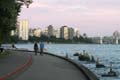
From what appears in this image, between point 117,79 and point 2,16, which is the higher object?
point 2,16

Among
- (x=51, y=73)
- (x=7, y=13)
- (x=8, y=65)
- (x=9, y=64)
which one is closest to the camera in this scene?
(x=51, y=73)

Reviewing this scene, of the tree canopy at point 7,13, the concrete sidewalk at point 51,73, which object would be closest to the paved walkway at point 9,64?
the concrete sidewalk at point 51,73

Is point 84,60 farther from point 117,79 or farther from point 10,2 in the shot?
point 117,79

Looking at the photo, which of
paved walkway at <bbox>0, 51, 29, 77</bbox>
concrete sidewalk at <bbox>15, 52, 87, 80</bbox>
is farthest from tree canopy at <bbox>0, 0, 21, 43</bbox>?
concrete sidewalk at <bbox>15, 52, 87, 80</bbox>

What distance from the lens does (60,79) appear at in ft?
83.1

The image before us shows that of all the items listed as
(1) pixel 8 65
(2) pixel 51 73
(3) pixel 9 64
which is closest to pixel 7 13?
(3) pixel 9 64

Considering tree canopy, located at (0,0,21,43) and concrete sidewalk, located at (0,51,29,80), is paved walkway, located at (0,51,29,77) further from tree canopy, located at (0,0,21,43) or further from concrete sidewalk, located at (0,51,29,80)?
tree canopy, located at (0,0,21,43)

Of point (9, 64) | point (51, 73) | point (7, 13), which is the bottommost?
point (51, 73)

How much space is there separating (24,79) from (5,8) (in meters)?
18.7

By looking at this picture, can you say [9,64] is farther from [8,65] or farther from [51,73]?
[51,73]

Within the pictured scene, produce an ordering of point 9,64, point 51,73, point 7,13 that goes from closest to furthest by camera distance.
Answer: point 51,73 → point 9,64 → point 7,13

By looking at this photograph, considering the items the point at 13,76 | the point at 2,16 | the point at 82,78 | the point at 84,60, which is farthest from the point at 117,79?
the point at 84,60

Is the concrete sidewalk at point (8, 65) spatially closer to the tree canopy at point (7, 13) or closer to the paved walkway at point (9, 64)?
the paved walkway at point (9, 64)

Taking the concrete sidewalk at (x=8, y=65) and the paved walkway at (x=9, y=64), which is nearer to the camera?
the concrete sidewalk at (x=8, y=65)
